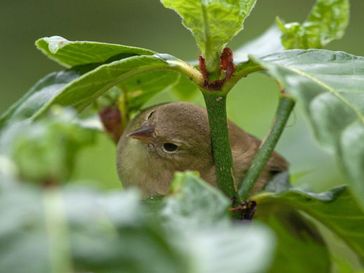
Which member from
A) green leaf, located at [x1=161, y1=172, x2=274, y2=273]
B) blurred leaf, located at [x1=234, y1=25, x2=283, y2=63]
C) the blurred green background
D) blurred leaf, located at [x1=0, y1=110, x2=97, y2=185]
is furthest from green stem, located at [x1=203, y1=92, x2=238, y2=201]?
the blurred green background

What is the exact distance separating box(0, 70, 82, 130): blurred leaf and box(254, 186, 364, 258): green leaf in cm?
62

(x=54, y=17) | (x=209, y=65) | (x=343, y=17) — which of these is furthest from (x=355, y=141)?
(x=54, y=17)

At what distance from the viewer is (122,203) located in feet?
4.26

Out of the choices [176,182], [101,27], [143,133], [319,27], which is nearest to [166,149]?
[143,133]

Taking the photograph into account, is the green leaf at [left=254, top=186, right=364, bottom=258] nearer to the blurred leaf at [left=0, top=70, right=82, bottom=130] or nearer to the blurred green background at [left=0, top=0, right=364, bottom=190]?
the blurred leaf at [left=0, top=70, right=82, bottom=130]

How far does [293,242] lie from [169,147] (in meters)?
0.92

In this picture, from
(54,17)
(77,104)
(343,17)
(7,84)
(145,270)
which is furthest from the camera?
(54,17)

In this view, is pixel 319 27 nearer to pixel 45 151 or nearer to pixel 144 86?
pixel 144 86

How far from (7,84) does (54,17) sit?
4.79ft

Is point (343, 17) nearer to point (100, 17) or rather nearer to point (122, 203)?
point (122, 203)

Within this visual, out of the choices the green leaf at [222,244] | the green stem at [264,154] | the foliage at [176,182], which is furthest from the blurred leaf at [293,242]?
the green leaf at [222,244]

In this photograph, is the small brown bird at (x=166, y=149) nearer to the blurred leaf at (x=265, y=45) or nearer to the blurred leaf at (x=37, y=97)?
the blurred leaf at (x=265, y=45)

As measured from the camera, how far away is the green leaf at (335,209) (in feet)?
7.95

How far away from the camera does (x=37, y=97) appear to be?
2.38m
